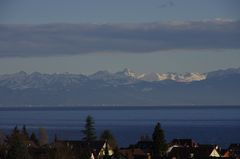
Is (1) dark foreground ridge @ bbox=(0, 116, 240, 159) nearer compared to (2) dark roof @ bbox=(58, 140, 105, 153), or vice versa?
(1) dark foreground ridge @ bbox=(0, 116, 240, 159)

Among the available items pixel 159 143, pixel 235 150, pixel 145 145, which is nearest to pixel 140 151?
pixel 159 143

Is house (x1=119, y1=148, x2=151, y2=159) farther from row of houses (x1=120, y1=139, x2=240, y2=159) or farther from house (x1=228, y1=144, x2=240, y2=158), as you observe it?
house (x1=228, y1=144, x2=240, y2=158)

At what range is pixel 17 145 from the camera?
4688cm

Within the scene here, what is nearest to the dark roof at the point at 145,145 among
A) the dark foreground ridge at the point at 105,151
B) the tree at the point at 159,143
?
the dark foreground ridge at the point at 105,151

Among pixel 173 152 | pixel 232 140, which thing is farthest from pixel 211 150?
pixel 232 140

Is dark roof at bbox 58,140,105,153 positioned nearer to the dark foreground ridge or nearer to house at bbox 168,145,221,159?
the dark foreground ridge

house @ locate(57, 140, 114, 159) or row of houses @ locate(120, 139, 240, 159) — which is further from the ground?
house @ locate(57, 140, 114, 159)

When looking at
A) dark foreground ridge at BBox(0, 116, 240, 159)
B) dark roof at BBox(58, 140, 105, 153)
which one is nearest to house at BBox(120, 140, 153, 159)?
dark foreground ridge at BBox(0, 116, 240, 159)

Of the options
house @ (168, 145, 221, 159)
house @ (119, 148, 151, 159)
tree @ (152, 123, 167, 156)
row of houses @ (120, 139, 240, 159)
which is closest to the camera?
house @ (119, 148, 151, 159)

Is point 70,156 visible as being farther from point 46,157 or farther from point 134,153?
point 134,153

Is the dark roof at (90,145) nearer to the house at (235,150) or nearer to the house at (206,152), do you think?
the house at (206,152)

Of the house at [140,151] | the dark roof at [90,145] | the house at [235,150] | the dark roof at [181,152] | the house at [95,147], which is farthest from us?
the house at [235,150]

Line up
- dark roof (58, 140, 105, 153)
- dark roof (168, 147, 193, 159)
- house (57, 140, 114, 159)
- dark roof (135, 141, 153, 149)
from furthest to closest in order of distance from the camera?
dark roof (135, 141, 153, 149), dark roof (58, 140, 105, 153), house (57, 140, 114, 159), dark roof (168, 147, 193, 159)

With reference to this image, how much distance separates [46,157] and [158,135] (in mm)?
10953
